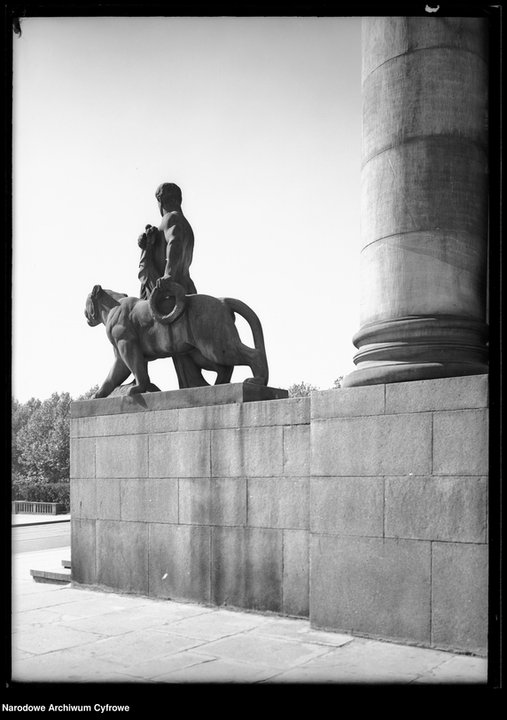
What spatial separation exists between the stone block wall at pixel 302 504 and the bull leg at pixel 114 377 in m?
0.36

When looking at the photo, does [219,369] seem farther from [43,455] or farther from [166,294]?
[43,455]

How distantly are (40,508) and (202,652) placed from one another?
42.5 metres

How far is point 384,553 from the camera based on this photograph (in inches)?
253

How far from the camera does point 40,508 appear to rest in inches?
1790

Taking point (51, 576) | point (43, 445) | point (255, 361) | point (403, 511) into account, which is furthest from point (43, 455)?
point (403, 511)

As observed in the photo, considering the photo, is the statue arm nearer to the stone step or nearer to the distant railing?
the stone step

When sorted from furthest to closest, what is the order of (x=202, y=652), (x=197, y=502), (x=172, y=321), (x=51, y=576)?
(x=51, y=576), (x=172, y=321), (x=197, y=502), (x=202, y=652)

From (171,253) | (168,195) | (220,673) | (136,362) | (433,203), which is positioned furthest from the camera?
(168,195)

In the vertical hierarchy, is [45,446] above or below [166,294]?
below

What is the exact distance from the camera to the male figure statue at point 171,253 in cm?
971

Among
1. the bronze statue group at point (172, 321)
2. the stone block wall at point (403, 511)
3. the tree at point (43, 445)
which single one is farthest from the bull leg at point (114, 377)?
the tree at point (43, 445)

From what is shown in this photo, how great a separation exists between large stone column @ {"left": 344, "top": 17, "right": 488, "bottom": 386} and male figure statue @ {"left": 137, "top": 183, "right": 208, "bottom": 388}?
11.2ft
